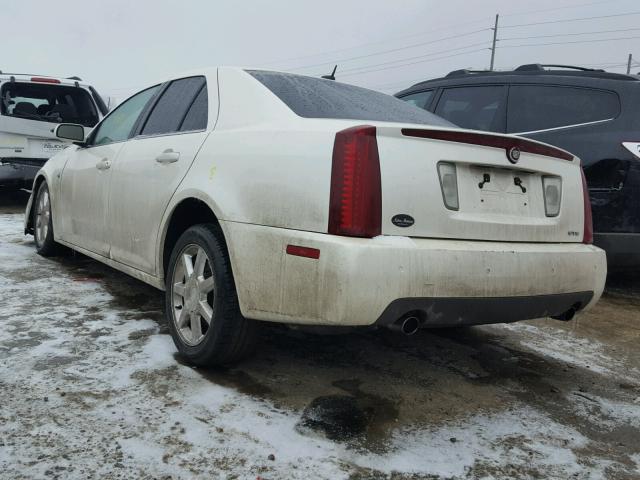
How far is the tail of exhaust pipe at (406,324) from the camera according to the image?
2246 mm

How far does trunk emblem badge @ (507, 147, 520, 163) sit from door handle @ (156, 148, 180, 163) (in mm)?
1663

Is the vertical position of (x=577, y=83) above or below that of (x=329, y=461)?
above

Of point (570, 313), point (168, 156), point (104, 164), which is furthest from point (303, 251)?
point (104, 164)

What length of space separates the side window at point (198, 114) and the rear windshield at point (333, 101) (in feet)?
1.04

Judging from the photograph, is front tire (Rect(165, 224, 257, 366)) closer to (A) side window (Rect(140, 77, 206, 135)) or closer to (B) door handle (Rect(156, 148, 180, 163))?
(B) door handle (Rect(156, 148, 180, 163))

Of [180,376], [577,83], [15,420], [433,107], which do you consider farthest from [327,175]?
[433,107]

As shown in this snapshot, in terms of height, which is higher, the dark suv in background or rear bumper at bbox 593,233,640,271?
the dark suv in background

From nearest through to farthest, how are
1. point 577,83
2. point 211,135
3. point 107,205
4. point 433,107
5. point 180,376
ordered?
point 180,376 → point 211,135 → point 107,205 → point 577,83 → point 433,107

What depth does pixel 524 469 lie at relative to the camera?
202 cm

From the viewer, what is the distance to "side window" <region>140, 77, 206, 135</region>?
11.0 feet

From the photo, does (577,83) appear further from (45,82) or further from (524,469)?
(45,82)

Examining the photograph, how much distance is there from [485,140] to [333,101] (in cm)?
81

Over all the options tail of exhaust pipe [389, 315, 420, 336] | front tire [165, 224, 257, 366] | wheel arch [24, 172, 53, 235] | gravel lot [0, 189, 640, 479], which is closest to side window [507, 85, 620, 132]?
gravel lot [0, 189, 640, 479]

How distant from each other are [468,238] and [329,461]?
1037 mm
